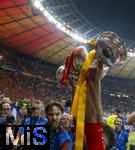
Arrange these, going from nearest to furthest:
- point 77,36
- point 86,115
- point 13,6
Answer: point 86,115 < point 13,6 < point 77,36

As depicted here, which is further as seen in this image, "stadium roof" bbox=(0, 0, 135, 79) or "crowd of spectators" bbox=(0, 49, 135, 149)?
"crowd of spectators" bbox=(0, 49, 135, 149)

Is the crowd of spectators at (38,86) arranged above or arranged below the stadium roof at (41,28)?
below

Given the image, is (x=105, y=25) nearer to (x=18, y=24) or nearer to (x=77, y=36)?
(x=77, y=36)

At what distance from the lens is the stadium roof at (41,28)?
19.8 meters

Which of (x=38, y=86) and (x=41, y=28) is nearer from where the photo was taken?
(x=41, y=28)

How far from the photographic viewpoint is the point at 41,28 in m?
22.5

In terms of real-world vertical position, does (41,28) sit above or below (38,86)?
above

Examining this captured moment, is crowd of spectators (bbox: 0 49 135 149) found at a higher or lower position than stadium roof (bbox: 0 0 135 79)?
lower

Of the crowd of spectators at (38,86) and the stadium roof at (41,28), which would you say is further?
the crowd of spectators at (38,86)

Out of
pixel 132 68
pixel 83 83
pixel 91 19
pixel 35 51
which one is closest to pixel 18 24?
pixel 35 51

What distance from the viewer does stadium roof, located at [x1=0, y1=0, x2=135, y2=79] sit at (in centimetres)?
1981

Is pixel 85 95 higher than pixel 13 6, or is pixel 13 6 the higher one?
pixel 13 6

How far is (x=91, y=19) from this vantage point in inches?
1070

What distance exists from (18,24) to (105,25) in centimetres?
1041
